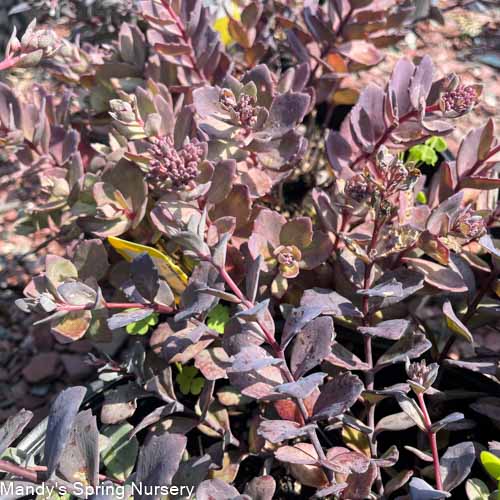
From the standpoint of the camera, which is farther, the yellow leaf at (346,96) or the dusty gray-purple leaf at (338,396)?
the yellow leaf at (346,96)

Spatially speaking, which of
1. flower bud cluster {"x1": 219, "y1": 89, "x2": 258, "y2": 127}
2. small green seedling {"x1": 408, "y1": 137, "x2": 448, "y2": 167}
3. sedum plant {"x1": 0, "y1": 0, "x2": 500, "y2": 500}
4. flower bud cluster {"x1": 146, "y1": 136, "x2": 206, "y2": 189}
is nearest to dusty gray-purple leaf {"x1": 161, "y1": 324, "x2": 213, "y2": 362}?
sedum plant {"x1": 0, "y1": 0, "x2": 500, "y2": 500}

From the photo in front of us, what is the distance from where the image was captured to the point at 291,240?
96 cm

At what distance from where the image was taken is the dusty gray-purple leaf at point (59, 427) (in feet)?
2.26

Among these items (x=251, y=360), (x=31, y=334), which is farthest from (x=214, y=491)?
(x=31, y=334)

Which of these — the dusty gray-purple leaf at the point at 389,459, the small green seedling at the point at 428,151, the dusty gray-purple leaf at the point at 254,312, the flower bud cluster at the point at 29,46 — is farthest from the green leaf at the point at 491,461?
the flower bud cluster at the point at 29,46

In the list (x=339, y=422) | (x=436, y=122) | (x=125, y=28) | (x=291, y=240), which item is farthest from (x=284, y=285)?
(x=125, y=28)

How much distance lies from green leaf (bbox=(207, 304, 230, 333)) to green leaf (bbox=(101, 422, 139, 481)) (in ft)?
0.71

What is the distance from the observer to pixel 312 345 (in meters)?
0.81

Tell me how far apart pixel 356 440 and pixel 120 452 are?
0.38 metres

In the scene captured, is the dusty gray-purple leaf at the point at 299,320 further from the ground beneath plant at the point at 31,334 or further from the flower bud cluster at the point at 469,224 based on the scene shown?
the ground beneath plant at the point at 31,334

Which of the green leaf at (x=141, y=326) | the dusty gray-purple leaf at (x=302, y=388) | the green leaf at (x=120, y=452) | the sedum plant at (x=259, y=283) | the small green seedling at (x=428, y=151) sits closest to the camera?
the dusty gray-purple leaf at (x=302, y=388)

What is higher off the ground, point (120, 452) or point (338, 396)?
point (338, 396)

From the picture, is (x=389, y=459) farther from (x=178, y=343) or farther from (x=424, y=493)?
(x=178, y=343)

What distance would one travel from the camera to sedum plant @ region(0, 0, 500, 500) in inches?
30.8
